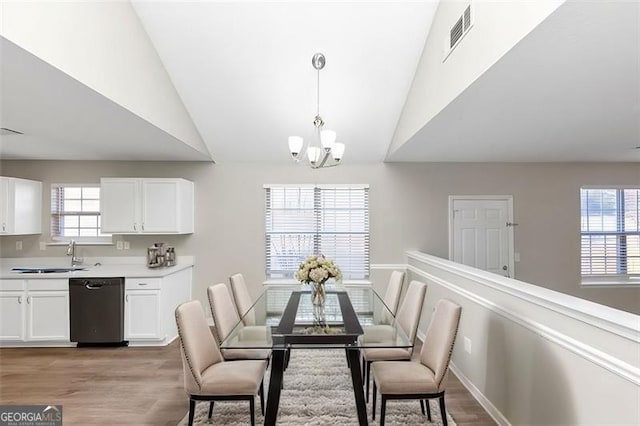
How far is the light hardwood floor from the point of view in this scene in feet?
9.22

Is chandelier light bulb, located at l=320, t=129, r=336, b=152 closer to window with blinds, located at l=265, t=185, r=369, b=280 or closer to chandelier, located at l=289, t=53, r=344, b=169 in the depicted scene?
chandelier, located at l=289, t=53, r=344, b=169

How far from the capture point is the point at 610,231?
5391 millimetres

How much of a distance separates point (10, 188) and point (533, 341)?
19.1 feet

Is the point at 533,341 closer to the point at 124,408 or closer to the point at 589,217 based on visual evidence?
the point at 124,408

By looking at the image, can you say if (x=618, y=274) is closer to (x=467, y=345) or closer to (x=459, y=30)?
(x=467, y=345)

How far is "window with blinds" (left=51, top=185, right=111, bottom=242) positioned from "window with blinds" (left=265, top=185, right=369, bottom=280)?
2361mm

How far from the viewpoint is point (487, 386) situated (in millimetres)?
2807

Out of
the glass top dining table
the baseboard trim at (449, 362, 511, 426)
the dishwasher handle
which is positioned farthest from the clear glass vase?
the dishwasher handle

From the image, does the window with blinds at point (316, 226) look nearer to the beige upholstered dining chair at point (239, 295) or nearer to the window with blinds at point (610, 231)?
the beige upholstered dining chair at point (239, 295)

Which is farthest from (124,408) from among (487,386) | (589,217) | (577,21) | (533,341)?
(589,217)

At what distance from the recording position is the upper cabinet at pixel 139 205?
4789 millimetres

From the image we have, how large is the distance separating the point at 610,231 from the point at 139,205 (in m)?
6.63

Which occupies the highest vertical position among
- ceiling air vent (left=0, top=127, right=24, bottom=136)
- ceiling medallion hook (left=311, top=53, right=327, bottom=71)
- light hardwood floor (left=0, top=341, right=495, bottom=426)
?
ceiling medallion hook (left=311, top=53, right=327, bottom=71)

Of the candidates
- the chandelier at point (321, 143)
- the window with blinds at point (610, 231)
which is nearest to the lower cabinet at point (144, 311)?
the chandelier at point (321, 143)
